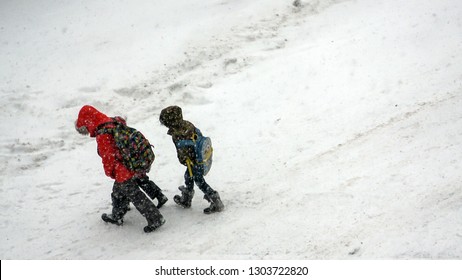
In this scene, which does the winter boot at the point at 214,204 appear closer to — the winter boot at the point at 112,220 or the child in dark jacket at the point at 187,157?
the child in dark jacket at the point at 187,157

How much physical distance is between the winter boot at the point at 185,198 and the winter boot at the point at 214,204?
37 centimetres

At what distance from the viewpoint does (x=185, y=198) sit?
7176mm

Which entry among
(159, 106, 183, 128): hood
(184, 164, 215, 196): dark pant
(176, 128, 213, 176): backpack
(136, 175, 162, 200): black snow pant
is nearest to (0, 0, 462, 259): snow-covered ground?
(136, 175, 162, 200): black snow pant

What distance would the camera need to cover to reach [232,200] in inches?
290

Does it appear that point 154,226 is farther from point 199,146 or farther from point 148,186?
point 199,146

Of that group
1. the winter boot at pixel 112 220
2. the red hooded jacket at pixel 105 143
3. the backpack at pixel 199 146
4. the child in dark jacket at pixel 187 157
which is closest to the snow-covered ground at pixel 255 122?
the winter boot at pixel 112 220

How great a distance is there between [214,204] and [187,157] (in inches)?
37.0

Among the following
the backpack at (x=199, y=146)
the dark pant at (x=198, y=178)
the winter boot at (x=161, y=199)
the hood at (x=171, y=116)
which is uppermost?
the hood at (x=171, y=116)

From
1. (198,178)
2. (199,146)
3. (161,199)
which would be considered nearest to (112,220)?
(161,199)

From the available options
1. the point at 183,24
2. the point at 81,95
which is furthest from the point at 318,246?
the point at 183,24

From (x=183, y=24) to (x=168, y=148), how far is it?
7528mm

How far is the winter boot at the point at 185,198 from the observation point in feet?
23.5

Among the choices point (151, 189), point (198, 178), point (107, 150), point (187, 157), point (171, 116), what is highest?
point (171, 116)

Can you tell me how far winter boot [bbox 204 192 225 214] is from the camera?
6896 mm
